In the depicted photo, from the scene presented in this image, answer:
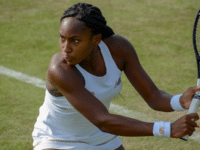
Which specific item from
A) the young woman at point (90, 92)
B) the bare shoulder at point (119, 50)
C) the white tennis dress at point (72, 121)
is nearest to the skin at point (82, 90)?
the young woman at point (90, 92)

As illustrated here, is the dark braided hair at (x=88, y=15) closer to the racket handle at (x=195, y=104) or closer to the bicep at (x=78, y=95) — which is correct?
the bicep at (x=78, y=95)

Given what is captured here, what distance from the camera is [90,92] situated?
2.20 meters

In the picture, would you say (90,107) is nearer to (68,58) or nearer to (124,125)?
(124,125)

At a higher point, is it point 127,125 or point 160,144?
point 127,125

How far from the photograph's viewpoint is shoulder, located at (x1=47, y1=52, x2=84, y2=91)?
215 cm

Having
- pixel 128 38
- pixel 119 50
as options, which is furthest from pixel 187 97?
pixel 128 38

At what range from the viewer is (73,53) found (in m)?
2.14

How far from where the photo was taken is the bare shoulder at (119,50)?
2.54 m

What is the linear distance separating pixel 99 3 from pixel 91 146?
7101 millimetres

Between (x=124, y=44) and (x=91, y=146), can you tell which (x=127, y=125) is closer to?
(x=91, y=146)

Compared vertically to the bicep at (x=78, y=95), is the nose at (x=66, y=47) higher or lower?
higher

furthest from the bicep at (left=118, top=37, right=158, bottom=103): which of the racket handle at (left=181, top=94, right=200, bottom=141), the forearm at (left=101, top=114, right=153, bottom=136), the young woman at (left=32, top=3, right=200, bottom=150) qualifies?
the forearm at (left=101, top=114, right=153, bottom=136)

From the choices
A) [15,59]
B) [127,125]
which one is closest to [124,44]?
[127,125]

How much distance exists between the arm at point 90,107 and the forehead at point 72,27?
236 mm
